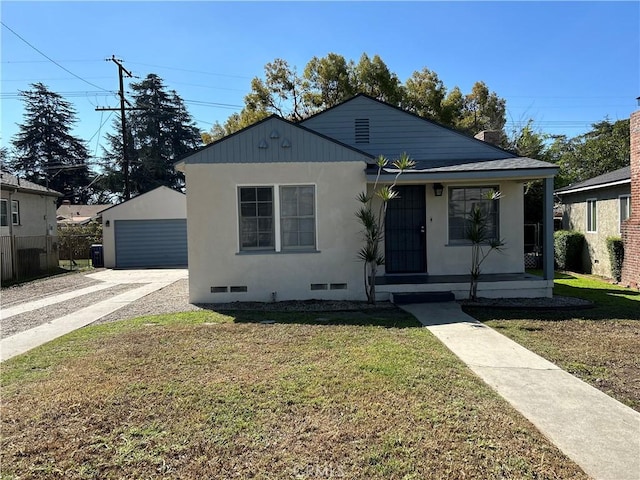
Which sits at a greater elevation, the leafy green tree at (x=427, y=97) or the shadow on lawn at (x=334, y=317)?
the leafy green tree at (x=427, y=97)

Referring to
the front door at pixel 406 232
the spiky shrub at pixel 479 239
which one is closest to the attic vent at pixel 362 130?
the front door at pixel 406 232

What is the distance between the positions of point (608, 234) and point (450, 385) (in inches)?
464

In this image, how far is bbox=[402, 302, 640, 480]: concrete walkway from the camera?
2.88m

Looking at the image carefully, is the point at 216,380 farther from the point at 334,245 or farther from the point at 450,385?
the point at 334,245

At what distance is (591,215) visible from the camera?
1420 centimetres

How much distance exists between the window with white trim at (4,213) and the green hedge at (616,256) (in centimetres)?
2087

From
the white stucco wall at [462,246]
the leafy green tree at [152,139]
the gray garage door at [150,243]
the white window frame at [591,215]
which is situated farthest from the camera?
the leafy green tree at [152,139]

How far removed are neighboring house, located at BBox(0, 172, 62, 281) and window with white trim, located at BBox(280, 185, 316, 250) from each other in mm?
11037

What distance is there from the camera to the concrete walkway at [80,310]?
605 cm

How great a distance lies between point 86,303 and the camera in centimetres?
946

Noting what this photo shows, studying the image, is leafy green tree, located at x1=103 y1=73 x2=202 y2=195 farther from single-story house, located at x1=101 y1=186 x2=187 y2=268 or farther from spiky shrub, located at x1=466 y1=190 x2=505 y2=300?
spiky shrub, located at x1=466 y1=190 x2=505 y2=300

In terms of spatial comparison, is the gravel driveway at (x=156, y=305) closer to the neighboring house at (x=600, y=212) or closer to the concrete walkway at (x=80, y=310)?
the concrete walkway at (x=80, y=310)

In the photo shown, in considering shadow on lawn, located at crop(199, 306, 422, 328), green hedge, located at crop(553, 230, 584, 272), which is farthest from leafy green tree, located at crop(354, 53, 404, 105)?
shadow on lawn, located at crop(199, 306, 422, 328)

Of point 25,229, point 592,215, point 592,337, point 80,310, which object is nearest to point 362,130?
point 592,337
